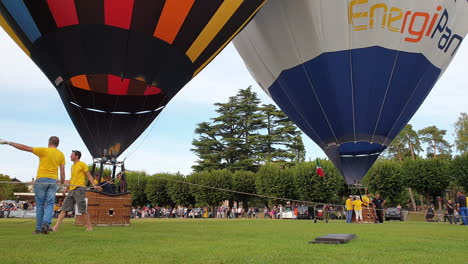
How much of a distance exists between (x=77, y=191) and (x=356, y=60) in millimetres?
8646

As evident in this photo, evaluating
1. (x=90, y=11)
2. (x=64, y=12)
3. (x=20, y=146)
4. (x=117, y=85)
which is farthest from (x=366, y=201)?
(x=20, y=146)

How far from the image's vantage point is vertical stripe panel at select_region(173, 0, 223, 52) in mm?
7688

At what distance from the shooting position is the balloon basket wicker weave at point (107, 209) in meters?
8.45

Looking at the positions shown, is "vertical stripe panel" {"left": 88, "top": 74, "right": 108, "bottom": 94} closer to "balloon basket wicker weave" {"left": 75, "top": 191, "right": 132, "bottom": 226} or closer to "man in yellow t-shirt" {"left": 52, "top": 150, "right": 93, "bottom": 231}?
"man in yellow t-shirt" {"left": 52, "top": 150, "right": 93, "bottom": 231}

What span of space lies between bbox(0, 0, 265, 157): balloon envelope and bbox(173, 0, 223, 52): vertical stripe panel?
0.02m

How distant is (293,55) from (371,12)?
8.50 feet

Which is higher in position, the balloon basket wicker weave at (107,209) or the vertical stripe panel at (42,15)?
the vertical stripe panel at (42,15)

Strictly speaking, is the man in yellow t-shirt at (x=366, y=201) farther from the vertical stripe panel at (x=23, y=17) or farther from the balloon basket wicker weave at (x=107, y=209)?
the vertical stripe panel at (x=23, y=17)

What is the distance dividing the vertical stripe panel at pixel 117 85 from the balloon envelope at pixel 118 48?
2 cm

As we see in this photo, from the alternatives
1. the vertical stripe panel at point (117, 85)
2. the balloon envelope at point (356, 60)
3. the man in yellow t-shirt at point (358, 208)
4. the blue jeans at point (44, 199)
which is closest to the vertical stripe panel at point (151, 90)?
the vertical stripe panel at point (117, 85)

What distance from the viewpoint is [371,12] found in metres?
11.0

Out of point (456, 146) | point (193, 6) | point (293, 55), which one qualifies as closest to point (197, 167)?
point (456, 146)

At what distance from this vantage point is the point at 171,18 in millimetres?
7531

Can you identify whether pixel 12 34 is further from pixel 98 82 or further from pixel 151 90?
pixel 151 90
